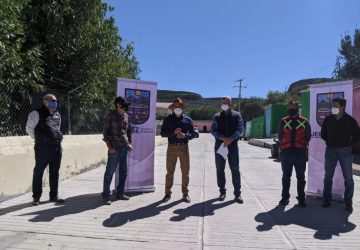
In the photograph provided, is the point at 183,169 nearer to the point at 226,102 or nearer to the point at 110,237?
the point at 226,102

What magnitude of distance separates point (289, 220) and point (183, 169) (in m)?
2.18

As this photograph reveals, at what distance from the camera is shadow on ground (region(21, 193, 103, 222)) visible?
681cm

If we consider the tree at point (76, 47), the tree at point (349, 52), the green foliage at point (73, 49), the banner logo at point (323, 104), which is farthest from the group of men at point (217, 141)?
the tree at point (349, 52)

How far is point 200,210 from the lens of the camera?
7.62 metres

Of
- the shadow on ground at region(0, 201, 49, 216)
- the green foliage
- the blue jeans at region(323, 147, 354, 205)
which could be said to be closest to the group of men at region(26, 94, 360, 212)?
the blue jeans at region(323, 147, 354, 205)

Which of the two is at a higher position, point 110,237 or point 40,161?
point 40,161

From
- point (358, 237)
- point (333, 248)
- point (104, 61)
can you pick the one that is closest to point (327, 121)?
point (358, 237)

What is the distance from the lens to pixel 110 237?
5.84 metres

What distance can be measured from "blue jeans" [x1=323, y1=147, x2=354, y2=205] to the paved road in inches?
11.4

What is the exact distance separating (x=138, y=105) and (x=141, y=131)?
20.4 inches

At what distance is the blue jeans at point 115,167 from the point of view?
8.03m

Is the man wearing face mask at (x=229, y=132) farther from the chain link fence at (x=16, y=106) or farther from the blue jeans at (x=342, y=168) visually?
the chain link fence at (x=16, y=106)

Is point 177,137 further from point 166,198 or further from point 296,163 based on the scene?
point 296,163

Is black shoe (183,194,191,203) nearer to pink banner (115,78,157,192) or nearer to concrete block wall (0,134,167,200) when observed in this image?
pink banner (115,78,157,192)
